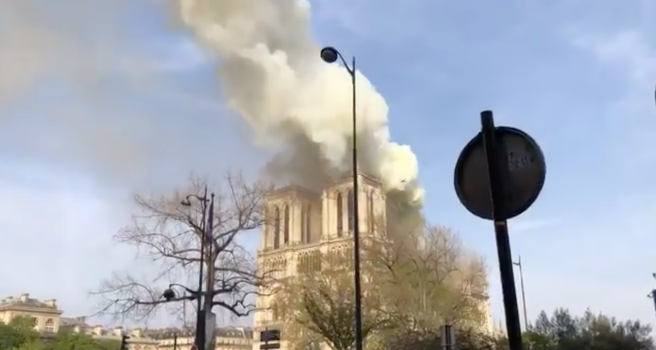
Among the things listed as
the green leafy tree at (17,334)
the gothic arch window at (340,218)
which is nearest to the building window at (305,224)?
the gothic arch window at (340,218)

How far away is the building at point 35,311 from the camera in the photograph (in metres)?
126

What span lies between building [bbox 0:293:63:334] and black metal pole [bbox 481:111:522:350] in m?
133

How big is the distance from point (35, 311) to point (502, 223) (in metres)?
139

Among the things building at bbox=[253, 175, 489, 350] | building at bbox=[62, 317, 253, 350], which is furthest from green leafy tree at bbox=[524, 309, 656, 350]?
building at bbox=[253, 175, 489, 350]

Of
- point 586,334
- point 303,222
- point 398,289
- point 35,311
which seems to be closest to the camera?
point 586,334

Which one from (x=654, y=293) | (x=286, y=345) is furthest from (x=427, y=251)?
(x=654, y=293)

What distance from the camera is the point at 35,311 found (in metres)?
127

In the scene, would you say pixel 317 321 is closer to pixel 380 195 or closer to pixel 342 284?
pixel 342 284

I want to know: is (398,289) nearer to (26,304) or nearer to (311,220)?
(311,220)

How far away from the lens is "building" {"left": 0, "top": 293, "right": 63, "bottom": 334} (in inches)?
4942

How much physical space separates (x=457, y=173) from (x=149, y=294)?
24.7 m

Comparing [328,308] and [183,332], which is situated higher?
[328,308]

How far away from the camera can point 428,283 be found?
145 ft

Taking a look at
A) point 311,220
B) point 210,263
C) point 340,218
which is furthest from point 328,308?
point 311,220
